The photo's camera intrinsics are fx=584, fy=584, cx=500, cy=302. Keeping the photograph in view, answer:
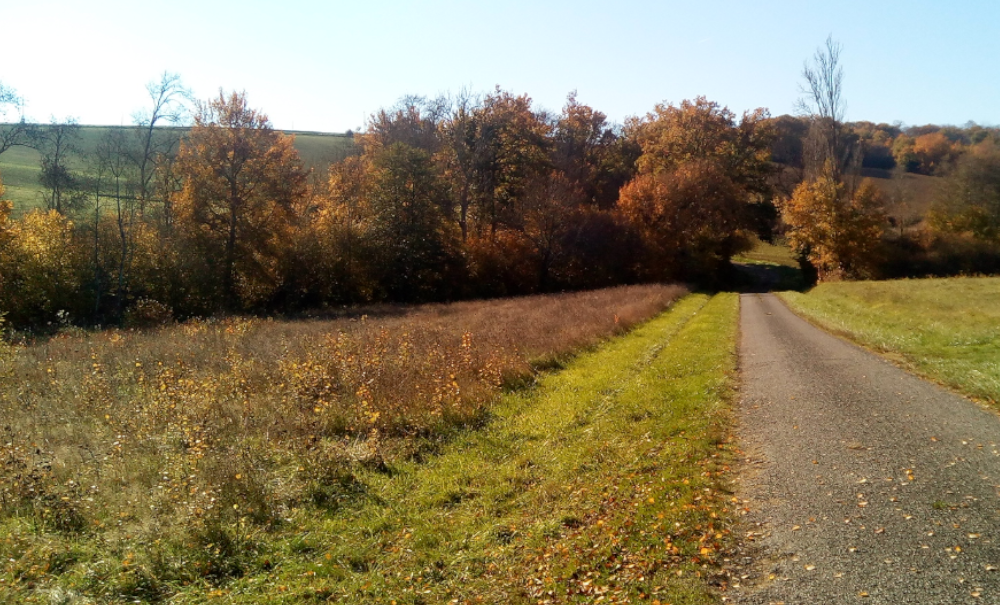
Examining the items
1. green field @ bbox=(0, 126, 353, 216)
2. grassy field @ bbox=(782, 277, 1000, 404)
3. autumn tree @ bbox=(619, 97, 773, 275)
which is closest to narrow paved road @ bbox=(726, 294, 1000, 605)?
grassy field @ bbox=(782, 277, 1000, 404)

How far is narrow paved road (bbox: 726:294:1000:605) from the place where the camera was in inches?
171

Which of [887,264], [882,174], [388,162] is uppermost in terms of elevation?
[882,174]

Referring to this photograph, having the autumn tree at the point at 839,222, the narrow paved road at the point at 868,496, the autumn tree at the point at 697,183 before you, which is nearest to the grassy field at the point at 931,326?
the narrow paved road at the point at 868,496

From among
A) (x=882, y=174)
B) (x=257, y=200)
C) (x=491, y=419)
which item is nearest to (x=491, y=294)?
(x=257, y=200)

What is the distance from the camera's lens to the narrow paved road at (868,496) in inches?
171

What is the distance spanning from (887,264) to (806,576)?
51.5 m

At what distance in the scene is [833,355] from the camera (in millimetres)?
14398

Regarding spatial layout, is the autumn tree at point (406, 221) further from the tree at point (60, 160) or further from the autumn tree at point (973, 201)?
the autumn tree at point (973, 201)

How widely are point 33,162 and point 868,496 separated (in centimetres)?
8192

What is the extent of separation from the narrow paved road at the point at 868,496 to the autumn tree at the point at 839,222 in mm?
40239

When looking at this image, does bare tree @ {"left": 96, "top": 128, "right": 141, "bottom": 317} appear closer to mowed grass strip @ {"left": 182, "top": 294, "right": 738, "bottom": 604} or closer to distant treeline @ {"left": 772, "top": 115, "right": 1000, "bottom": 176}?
mowed grass strip @ {"left": 182, "top": 294, "right": 738, "bottom": 604}

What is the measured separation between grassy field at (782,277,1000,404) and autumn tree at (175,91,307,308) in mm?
29098

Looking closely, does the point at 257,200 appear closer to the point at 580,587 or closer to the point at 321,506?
the point at 321,506

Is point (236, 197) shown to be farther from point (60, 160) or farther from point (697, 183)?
point (697, 183)
